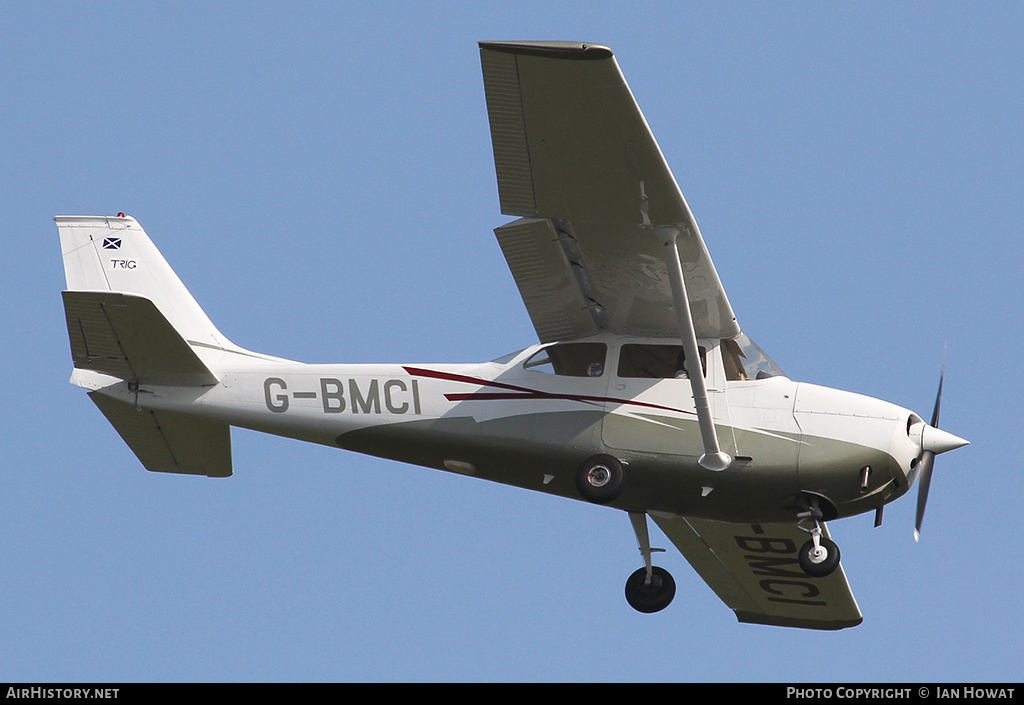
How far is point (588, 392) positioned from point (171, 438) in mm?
4686

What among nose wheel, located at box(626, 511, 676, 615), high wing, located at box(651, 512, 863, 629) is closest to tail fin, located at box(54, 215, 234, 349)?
nose wheel, located at box(626, 511, 676, 615)

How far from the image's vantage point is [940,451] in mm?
13695

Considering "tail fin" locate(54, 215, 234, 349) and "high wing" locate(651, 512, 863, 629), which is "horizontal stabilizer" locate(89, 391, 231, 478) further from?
"high wing" locate(651, 512, 863, 629)

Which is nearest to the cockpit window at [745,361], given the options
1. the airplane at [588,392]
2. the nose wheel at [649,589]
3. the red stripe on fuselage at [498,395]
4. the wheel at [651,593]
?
the airplane at [588,392]

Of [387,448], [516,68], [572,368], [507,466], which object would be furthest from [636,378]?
[516,68]

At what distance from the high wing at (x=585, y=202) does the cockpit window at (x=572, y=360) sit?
0.49ft

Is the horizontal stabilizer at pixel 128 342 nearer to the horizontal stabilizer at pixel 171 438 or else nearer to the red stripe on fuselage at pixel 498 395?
the horizontal stabilizer at pixel 171 438

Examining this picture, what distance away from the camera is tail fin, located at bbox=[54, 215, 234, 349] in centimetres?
1599

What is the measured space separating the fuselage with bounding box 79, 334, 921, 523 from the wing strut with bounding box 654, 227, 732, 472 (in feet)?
0.48

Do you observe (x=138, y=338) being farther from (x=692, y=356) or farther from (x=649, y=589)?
(x=649, y=589)

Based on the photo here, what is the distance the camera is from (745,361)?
14.2m

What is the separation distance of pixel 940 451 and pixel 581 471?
11.4 ft

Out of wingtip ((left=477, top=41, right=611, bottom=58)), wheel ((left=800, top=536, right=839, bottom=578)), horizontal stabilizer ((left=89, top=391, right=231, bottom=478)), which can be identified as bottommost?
wheel ((left=800, top=536, right=839, bottom=578))

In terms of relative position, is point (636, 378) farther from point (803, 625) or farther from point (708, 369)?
point (803, 625)
